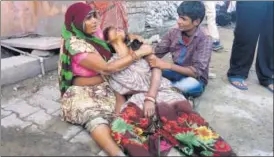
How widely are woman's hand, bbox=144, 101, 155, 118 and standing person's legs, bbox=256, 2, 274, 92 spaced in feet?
2.21

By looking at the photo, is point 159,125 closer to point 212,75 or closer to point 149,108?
point 149,108

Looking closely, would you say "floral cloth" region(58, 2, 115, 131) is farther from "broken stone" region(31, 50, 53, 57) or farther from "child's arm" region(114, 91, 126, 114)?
"broken stone" region(31, 50, 53, 57)

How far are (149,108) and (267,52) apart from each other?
0.79 meters

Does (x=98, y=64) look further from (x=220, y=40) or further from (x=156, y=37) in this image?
(x=156, y=37)

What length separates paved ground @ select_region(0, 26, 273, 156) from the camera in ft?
4.93

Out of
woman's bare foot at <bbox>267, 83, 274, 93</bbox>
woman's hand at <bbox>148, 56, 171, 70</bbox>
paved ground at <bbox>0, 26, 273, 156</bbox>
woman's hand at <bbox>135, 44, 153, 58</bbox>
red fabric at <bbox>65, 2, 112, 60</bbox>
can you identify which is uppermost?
red fabric at <bbox>65, 2, 112, 60</bbox>

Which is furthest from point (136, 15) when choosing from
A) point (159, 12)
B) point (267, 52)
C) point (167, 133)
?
point (267, 52)

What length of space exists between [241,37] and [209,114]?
0.59 metres

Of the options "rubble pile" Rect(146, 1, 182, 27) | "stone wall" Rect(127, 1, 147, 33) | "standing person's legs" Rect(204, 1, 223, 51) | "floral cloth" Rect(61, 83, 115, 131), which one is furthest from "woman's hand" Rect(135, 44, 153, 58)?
"rubble pile" Rect(146, 1, 182, 27)

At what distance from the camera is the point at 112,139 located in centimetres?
190

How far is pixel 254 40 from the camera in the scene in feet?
6.70

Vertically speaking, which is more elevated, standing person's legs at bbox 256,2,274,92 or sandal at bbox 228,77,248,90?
standing person's legs at bbox 256,2,274,92

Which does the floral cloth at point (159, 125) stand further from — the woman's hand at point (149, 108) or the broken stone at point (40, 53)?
the broken stone at point (40, 53)

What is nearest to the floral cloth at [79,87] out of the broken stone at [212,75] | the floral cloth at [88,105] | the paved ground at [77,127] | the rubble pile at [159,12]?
the floral cloth at [88,105]
